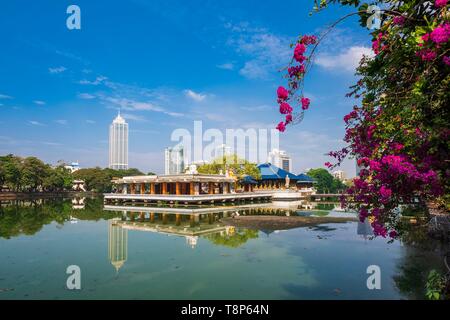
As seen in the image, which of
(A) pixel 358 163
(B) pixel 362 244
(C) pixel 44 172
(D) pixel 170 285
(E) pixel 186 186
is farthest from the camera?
(C) pixel 44 172

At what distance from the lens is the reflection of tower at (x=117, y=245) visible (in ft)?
32.1

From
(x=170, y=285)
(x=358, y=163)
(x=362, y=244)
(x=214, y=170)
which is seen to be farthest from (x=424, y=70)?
(x=214, y=170)

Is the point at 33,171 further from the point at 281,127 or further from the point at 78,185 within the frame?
the point at 281,127

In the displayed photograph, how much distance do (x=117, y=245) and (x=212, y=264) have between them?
5.15 metres

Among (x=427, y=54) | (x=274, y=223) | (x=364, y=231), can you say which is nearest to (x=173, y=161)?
(x=274, y=223)

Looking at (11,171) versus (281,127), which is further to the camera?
(11,171)

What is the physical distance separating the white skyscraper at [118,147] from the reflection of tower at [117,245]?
149 meters

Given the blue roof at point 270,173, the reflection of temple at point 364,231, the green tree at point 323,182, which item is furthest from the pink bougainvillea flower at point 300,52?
the green tree at point 323,182

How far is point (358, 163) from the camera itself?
4.61m

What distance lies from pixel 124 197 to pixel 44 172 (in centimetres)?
2489

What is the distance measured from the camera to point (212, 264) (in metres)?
9.25

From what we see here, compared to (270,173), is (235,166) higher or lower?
higher
